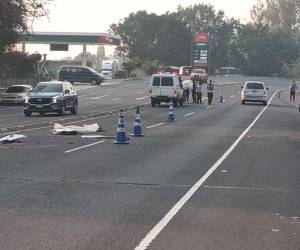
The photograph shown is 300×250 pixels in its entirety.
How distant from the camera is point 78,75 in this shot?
256 ft

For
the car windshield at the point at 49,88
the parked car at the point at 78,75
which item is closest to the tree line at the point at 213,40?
the parked car at the point at 78,75

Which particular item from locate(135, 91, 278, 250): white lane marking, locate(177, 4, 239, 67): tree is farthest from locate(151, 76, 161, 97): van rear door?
locate(177, 4, 239, 67): tree

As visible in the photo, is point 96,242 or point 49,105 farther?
point 49,105

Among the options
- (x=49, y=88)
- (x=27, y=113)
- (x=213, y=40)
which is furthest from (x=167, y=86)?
(x=213, y=40)

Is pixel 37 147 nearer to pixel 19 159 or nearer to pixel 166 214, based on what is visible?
pixel 19 159

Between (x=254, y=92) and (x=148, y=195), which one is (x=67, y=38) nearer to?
(x=254, y=92)

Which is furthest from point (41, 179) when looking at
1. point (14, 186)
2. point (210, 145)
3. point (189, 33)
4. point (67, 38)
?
point (189, 33)

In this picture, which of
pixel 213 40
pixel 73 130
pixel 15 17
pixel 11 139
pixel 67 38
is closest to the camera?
pixel 11 139

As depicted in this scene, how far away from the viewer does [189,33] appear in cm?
14938

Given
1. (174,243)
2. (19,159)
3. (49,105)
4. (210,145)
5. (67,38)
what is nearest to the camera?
(174,243)

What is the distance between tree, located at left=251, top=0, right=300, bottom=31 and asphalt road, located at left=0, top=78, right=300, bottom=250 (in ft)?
544

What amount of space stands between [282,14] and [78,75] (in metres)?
115

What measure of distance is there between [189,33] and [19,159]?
447ft

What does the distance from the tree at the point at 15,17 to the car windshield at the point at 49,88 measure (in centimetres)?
1058
